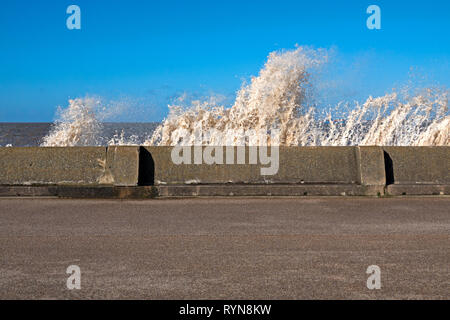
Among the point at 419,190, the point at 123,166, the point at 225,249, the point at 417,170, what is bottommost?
the point at 225,249

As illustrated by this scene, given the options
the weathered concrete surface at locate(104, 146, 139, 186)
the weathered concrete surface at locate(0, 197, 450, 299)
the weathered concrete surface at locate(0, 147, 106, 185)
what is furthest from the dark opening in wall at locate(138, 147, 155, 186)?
the weathered concrete surface at locate(0, 197, 450, 299)

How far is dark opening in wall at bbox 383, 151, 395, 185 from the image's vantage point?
989 centimetres

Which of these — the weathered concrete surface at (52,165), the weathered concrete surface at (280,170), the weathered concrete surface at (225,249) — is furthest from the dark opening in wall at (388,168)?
the weathered concrete surface at (52,165)

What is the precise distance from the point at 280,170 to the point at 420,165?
2.58m

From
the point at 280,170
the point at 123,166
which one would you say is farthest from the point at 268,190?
the point at 123,166

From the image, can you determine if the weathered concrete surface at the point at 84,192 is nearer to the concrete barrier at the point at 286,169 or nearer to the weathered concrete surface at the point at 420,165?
the concrete barrier at the point at 286,169

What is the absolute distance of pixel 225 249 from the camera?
18.0 ft

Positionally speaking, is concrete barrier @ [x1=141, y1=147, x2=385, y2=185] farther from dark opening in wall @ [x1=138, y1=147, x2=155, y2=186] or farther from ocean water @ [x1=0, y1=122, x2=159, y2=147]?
ocean water @ [x1=0, y1=122, x2=159, y2=147]

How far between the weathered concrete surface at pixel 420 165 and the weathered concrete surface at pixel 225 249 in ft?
3.93

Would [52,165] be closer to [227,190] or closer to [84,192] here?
[84,192]

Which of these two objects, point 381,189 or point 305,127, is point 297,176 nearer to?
point 381,189

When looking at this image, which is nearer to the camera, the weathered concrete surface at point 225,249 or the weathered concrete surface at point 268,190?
Answer: the weathered concrete surface at point 225,249

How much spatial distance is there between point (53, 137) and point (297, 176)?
9.12 meters

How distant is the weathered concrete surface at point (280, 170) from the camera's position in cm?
983
